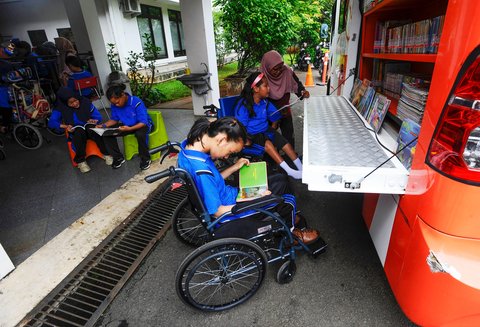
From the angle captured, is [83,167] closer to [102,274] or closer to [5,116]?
[102,274]

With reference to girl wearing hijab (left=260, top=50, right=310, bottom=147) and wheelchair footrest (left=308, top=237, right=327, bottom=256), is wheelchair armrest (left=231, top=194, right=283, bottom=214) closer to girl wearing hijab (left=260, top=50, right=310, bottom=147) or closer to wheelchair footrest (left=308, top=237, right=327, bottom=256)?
wheelchair footrest (left=308, top=237, right=327, bottom=256)

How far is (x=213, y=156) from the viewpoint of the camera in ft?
5.93

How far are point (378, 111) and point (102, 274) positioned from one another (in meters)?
2.55

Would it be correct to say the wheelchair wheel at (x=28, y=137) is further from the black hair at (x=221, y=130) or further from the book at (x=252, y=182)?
the book at (x=252, y=182)

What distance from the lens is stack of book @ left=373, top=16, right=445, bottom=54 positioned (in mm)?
1891

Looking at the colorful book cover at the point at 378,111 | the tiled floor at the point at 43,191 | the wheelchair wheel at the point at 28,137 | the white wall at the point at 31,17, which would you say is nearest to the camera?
the colorful book cover at the point at 378,111

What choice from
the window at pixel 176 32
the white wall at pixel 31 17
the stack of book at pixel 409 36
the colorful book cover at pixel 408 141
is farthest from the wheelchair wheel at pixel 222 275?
the window at pixel 176 32

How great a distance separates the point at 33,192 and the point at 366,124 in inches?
153

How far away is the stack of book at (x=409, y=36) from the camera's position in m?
1.89

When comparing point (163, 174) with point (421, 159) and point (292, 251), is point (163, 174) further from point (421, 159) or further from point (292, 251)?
point (421, 159)

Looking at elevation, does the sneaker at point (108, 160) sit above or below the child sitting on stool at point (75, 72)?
below

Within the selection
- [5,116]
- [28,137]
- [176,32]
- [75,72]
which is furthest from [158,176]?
[176,32]

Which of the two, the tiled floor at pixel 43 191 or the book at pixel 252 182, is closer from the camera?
the book at pixel 252 182

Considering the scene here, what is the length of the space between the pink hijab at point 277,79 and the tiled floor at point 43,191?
85.0 inches
